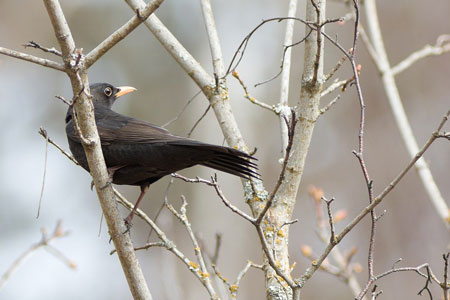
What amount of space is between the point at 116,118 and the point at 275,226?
1887mm

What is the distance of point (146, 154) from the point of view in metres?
4.64

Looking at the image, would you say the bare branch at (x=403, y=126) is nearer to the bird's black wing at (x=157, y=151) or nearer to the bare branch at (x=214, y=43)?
the bird's black wing at (x=157, y=151)

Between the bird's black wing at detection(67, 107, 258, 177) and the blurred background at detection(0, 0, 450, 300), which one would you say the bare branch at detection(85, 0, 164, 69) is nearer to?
the bird's black wing at detection(67, 107, 258, 177)

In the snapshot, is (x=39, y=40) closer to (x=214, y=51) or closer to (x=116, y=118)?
(x=116, y=118)

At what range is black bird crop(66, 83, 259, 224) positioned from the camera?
421 cm

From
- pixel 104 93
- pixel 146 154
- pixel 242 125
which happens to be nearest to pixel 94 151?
pixel 146 154

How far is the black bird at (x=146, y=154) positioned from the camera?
13.8 ft

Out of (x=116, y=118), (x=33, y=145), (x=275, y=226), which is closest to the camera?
(x=275, y=226)

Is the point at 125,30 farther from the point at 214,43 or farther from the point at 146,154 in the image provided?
the point at 146,154

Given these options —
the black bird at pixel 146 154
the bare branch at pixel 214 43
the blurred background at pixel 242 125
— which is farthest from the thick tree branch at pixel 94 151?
the blurred background at pixel 242 125

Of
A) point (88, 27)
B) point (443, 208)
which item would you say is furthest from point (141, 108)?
→ point (443, 208)

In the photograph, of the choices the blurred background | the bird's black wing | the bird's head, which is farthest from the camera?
the blurred background

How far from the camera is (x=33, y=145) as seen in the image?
1370 cm

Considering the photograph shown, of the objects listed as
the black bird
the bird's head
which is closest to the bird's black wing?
the black bird
